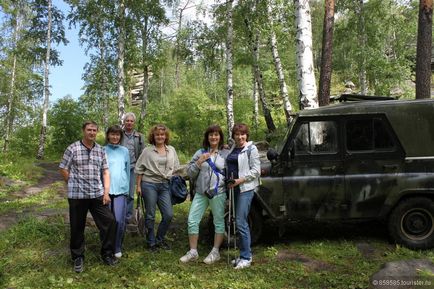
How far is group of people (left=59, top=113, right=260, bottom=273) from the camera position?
507cm

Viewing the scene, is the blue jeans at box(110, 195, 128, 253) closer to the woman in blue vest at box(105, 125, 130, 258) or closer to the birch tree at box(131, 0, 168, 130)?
the woman in blue vest at box(105, 125, 130, 258)

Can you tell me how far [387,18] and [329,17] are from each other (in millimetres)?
10287

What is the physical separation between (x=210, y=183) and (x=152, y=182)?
92 centimetres

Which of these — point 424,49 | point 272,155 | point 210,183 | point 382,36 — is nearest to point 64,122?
point 382,36

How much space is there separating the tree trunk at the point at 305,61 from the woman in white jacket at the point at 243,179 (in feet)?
10.2

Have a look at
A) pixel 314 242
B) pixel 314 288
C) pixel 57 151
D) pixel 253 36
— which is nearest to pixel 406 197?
pixel 314 242

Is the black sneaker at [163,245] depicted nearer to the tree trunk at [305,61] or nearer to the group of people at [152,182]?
the group of people at [152,182]

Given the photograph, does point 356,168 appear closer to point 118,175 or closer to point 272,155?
point 272,155

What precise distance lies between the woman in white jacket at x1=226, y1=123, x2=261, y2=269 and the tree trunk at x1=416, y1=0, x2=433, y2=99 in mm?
7218

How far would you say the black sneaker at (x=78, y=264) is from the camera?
202 inches

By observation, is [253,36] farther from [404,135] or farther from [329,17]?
[404,135]

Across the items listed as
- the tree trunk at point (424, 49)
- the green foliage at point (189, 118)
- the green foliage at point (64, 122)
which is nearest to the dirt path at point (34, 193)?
the green foliage at point (64, 122)

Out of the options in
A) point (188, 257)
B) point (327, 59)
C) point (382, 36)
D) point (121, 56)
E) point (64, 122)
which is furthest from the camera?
point (64, 122)

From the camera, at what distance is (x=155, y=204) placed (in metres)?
5.71
